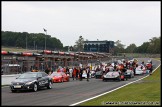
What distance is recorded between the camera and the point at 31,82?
25.3 m

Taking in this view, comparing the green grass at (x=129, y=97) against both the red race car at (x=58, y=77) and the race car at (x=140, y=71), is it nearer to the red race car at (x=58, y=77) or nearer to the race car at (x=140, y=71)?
the red race car at (x=58, y=77)

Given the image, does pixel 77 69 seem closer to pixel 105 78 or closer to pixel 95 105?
pixel 105 78

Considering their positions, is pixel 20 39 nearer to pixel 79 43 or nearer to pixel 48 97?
pixel 79 43

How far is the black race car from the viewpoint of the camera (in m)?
24.9

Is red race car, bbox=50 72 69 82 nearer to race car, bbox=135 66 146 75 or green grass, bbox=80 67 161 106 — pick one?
green grass, bbox=80 67 161 106

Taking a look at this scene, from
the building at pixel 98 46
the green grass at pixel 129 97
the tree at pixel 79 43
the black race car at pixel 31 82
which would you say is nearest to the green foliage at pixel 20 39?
the tree at pixel 79 43

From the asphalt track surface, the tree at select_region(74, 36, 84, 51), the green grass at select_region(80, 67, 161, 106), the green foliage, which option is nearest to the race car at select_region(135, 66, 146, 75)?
the asphalt track surface

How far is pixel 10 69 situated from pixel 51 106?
2031 cm

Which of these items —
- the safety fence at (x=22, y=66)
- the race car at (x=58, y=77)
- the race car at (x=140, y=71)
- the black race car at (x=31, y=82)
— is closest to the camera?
the black race car at (x=31, y=82)

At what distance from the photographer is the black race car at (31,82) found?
24.9 m

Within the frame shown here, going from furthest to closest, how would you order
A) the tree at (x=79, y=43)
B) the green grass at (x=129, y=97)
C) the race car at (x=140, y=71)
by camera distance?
the tree at (x=79, y=43), the race car at (x=140, y=71), the green grass at (x=129, y=97)

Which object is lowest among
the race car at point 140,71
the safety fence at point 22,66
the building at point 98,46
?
the race car at point 140,71

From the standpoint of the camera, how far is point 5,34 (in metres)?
121

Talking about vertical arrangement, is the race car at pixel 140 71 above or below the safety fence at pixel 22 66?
below
